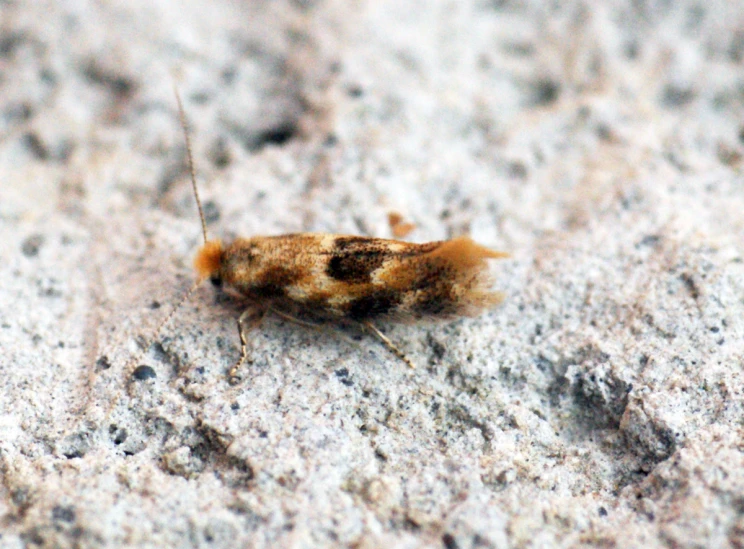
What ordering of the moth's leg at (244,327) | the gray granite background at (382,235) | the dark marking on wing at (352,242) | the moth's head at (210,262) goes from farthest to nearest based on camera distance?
the moth's head at (210,262)
the dark marking on wing at (352,242)
the moth's leg at (244,327)
the gray granite background at (382,235)

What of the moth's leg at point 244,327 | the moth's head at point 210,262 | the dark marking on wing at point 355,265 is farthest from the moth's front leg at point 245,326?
the dark marking on wing at point 355,265

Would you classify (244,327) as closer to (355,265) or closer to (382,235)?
(355,265)

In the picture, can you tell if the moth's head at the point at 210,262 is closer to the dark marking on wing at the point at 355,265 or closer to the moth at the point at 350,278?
the moth at the point at 350,278

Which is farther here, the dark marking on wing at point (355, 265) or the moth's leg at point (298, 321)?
the moth's leg at point (298, 321)

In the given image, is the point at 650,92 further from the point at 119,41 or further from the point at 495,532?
the point at 119,41

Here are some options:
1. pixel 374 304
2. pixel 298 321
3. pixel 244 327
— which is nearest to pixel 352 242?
pixel 374 304

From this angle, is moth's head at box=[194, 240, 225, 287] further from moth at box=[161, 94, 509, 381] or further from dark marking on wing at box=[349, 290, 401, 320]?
dark marking on wing at box=[349, 290, 401, 320]

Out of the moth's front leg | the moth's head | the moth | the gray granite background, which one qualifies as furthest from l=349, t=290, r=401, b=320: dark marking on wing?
the moth's head
